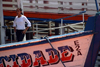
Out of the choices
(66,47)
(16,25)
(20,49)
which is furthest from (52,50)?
(16,25)

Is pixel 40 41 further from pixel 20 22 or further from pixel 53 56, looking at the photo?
pixel 20 22

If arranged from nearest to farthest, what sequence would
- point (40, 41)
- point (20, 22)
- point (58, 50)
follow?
point (40, 41)
point (58, 50)
point (20, 22)

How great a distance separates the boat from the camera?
5473 mm

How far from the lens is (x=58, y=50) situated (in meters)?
5.57

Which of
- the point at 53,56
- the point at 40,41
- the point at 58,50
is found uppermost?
the point at 40,41

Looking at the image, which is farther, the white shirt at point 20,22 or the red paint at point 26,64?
the white shirt at point 20,22

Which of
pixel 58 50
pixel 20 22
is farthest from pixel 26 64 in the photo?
pixel 20 22

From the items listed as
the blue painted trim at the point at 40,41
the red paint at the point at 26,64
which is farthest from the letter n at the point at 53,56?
the red paint at the point at 26,64

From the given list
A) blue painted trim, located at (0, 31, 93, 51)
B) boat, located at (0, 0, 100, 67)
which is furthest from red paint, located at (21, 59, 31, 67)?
blue painted trim, located at (0, 31, 93, 51)

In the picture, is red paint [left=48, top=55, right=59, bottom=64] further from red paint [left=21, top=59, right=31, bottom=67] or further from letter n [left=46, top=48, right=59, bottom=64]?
red paint [left=21, top=59, right=31, bottom=67]

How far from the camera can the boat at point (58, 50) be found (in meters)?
5.47

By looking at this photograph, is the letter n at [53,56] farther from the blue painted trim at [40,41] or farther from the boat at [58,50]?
the blue painted trim at [40,41]

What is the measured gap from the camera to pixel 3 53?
219 inches

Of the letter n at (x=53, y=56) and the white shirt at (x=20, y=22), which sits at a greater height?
the white shirt at (x=20, y=22)
